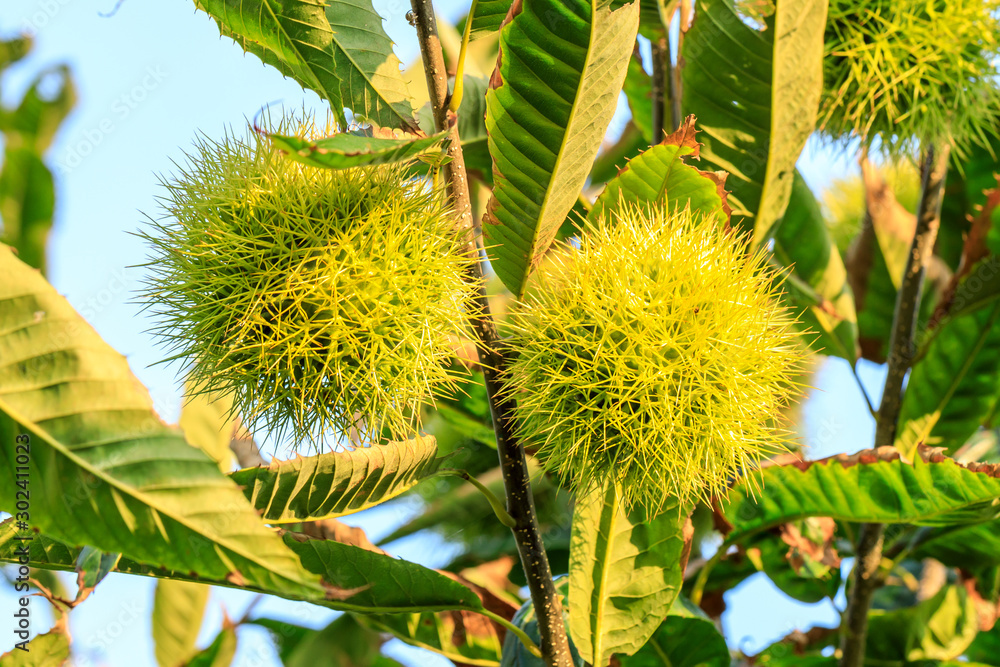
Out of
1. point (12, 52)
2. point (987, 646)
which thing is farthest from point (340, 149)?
point (12, 52)

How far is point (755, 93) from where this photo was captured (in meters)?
1.20

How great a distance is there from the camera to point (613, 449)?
93 centimetres

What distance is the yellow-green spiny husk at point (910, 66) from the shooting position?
4.50 ft

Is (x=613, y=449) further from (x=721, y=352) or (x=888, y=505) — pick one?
(x=888, y=505)

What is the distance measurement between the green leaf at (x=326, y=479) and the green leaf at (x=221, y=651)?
1059 mm

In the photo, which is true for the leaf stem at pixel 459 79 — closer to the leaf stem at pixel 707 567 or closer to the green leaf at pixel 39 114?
the leaf stem at pixel 707 567

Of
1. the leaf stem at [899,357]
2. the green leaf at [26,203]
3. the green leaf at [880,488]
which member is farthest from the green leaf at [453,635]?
the green leaf at [26,203]

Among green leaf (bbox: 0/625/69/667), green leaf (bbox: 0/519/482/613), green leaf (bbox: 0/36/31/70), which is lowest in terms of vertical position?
green leaf (bbox: 0/625/69/667)

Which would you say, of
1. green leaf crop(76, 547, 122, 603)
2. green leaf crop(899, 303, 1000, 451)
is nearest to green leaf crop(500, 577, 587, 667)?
green leaf crop(76, 547, 122, 603)

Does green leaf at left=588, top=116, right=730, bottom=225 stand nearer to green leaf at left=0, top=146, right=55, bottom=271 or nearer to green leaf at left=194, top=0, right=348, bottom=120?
green leaf at left=194, top=0, right=348, bottom=120

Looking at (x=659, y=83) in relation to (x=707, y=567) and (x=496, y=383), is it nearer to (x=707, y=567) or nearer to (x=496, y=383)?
(x=496, y=383)

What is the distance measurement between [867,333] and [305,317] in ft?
5.67

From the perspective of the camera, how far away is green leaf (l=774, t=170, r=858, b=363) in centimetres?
162

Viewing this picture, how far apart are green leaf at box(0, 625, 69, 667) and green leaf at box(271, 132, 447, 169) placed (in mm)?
943
